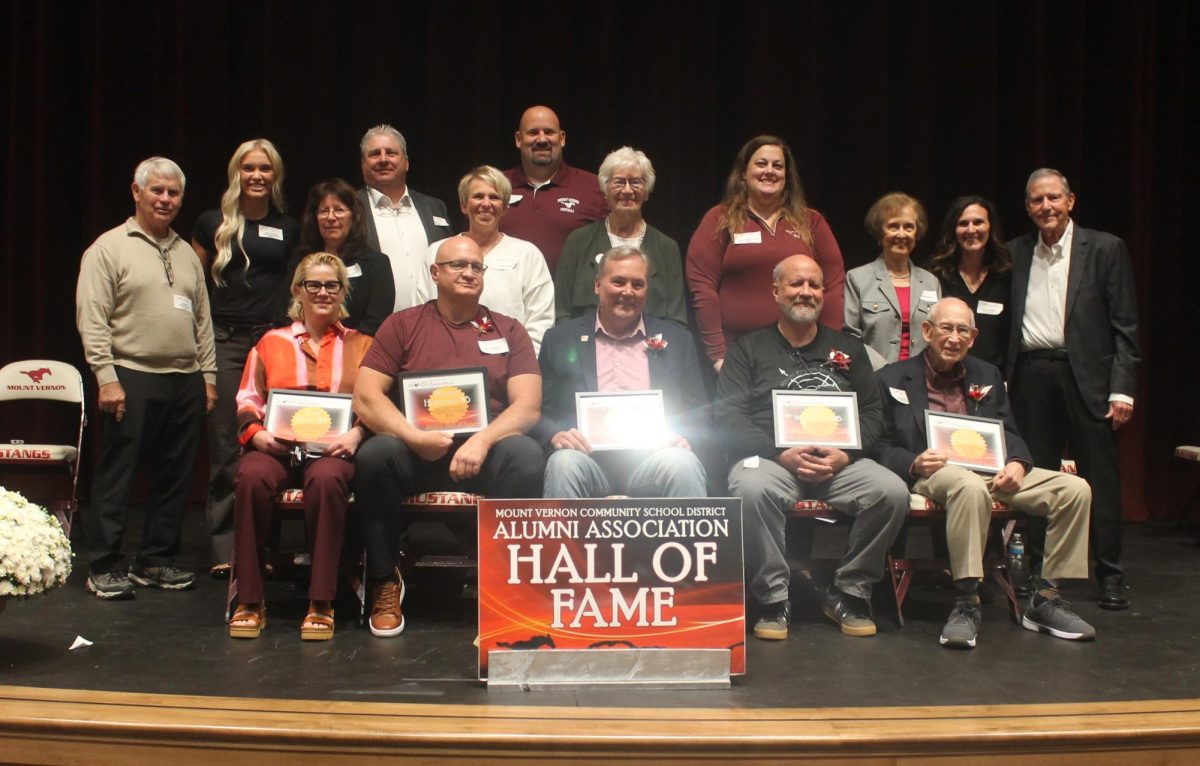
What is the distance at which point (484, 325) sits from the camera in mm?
3891

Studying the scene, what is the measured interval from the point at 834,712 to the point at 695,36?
4598 millimetres

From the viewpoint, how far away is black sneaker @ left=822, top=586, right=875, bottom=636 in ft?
11.8

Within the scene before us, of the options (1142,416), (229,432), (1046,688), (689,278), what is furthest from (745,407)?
(1142,416)

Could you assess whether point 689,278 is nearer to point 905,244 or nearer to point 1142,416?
point 905,244

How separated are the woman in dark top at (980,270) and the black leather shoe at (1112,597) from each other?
103 cm

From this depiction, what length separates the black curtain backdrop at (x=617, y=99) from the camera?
5.81m

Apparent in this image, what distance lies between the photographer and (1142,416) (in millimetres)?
6254

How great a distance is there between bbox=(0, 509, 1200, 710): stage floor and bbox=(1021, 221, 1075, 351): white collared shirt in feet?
3.64

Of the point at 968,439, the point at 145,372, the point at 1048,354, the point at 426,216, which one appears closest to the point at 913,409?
the point at 968,439

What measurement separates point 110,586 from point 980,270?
3852mm

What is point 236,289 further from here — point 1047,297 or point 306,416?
point 1047,297

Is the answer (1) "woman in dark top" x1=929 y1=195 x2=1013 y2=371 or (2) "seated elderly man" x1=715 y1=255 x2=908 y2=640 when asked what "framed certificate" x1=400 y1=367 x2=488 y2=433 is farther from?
(1) "woman in dark top" x1=929 y1=195 x2=1013 y2=371

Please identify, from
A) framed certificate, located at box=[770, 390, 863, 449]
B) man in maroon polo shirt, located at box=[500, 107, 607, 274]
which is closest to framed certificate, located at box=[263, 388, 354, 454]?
man in maroon polo shirt, located at box=[500, 107, 607, 274]

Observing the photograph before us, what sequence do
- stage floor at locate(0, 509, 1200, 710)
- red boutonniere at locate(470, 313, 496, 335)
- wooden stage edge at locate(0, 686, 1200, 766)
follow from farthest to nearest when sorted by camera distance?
red boutonniere at locate(470, 313, 496, 335) < stage floor at locate(0, 509, 1200, 710) < wooden stage edge at locate(0, 686, 1200, 766)
